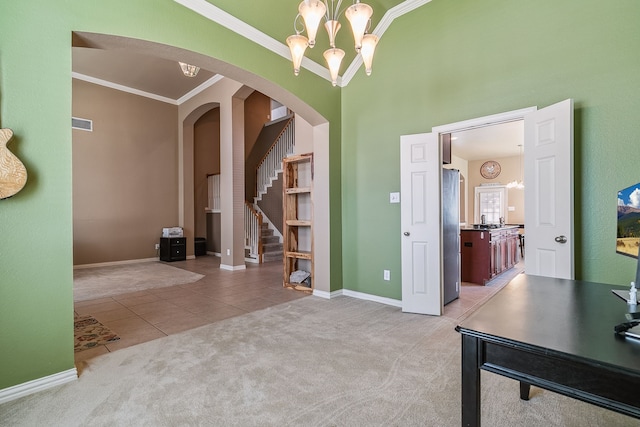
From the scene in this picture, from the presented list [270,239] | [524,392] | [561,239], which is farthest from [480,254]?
[270,239]

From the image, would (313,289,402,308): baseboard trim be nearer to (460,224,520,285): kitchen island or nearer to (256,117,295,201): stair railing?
(460,224,520,285): kitchen island

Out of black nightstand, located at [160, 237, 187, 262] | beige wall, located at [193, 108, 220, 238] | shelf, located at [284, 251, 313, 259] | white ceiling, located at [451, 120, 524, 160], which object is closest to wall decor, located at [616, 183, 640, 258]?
shelf, located at [284, 251, 313, 259]

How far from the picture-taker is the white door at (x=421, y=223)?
3.45m

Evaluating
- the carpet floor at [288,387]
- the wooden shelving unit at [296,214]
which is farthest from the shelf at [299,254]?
the carpet floor at [288,387]

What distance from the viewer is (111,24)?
232 centimetres

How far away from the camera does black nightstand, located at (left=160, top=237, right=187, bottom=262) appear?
742 centimetres

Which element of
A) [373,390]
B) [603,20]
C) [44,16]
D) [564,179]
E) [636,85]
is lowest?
[373,390]

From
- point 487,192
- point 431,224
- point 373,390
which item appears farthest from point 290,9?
point 487,192

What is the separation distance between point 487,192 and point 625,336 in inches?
398

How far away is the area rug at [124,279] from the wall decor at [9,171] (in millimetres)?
2947

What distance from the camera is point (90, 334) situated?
299 cm

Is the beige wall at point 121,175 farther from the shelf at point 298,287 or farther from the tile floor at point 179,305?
the shelf at point 298,287

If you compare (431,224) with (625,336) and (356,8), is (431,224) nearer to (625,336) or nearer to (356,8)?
(356,8)

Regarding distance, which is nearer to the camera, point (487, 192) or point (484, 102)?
point (484, 102)
